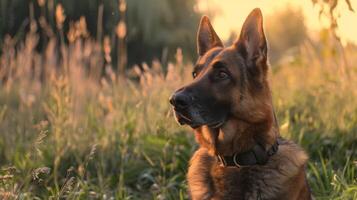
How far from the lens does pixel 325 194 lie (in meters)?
5.26

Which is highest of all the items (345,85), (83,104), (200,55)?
(200,55)

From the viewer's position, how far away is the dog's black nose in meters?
→ 3.72

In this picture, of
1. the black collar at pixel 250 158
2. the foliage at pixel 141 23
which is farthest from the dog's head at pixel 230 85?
the foliage at pixel 141 23

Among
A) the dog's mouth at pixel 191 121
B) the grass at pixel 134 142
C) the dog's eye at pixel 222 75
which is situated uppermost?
the dog's eye at pixel 222 75

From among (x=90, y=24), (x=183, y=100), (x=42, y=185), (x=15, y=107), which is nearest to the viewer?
(x=183, y=100)

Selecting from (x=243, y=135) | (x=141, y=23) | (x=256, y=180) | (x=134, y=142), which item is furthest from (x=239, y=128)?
(x=141, y=23)

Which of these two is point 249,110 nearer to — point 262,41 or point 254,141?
point 254,141

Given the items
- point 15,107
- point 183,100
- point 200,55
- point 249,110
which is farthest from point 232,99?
point 15,107

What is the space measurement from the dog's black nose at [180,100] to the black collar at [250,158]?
20.6 inches

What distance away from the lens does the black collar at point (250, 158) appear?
12.9 feet

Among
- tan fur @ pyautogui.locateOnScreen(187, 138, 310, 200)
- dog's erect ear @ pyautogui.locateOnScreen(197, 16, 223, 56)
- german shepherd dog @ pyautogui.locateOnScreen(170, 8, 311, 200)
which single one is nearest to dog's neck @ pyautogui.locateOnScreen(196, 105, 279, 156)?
german shepherd dog @ pyautogui.locateOnScreen(170, 8, 311, 200)

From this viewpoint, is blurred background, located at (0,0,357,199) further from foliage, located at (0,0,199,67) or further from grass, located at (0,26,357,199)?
foliage, located at (0,0,199,67)

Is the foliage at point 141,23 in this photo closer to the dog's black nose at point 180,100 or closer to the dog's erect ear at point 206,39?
the dog's erect ear at point 206,39

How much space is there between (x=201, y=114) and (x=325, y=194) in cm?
200
